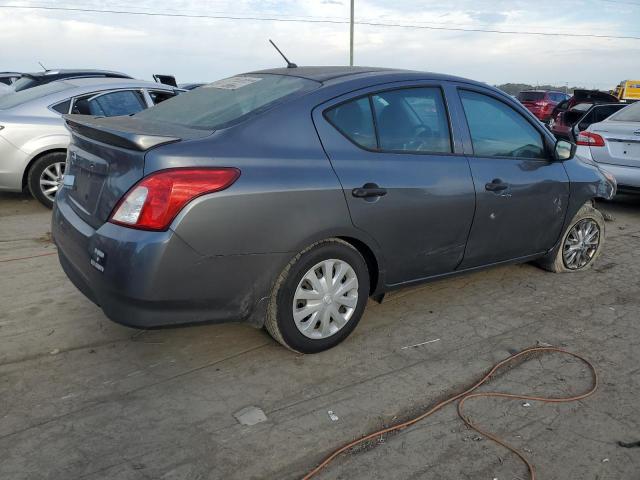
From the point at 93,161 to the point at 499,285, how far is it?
10.7ft

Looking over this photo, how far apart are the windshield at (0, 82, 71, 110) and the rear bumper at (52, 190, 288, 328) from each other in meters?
4.62

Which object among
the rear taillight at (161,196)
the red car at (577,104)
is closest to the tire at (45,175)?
the rear taillight at (161,196)

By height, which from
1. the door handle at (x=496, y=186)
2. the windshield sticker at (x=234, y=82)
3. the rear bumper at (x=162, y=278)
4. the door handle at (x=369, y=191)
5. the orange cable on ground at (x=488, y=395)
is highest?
the windshield sticker at (x=234, y=82)

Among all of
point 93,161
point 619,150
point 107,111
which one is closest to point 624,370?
point 93,161

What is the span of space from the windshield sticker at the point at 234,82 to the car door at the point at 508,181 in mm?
1421

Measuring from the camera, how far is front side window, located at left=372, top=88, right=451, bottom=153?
11.4 ft

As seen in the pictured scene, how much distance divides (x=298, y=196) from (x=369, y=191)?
0.49 metres

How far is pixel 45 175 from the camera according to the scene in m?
6.80

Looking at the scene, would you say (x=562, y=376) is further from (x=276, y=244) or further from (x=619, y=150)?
(x=619, y=150)

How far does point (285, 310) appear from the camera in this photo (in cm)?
317

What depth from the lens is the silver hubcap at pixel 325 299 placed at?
3.23 m

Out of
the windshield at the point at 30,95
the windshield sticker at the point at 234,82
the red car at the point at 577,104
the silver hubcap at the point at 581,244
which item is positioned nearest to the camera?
the windshield sticker at the point at 234,82

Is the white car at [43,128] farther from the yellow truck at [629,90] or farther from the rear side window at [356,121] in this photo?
the yellow truck at [629,90]

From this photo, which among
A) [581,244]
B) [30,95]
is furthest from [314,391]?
[30,95]
